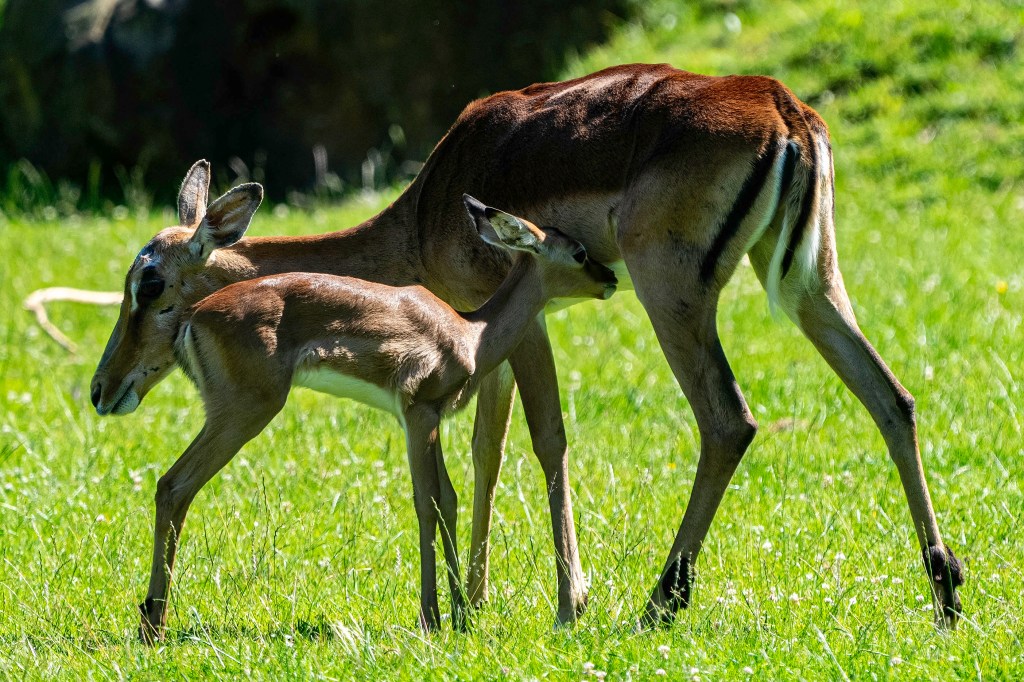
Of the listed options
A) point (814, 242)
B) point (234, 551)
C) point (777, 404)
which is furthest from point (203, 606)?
point (777, 404)

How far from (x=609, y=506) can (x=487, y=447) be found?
530mm

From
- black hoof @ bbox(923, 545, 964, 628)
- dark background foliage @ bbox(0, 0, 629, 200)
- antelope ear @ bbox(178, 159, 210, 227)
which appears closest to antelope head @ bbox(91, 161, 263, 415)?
antelope ear @ bbox(178, 159, 210, 227)

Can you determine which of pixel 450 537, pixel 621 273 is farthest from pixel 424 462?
pixel 621 273

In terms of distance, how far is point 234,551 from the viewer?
4.98 m

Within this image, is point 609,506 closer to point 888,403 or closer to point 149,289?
point 888,403

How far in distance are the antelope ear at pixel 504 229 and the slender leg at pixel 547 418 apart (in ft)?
1.53

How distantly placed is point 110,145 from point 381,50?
2950 millimetres

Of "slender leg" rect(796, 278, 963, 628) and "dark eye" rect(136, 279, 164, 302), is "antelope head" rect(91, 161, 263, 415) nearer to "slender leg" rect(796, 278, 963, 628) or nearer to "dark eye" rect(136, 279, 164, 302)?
"dark eye" rect(136, 279, 164, 302)

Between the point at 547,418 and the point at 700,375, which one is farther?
the point at 547,418

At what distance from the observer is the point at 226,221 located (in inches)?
205

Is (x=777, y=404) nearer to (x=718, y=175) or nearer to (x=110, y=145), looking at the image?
(x=718, y=175)

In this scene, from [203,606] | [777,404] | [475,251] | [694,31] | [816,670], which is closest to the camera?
[816,670]

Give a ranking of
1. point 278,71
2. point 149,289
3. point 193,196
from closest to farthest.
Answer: point 149,289 → point 193,196 → point 278,71

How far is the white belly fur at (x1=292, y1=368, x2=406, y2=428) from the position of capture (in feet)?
14.6
